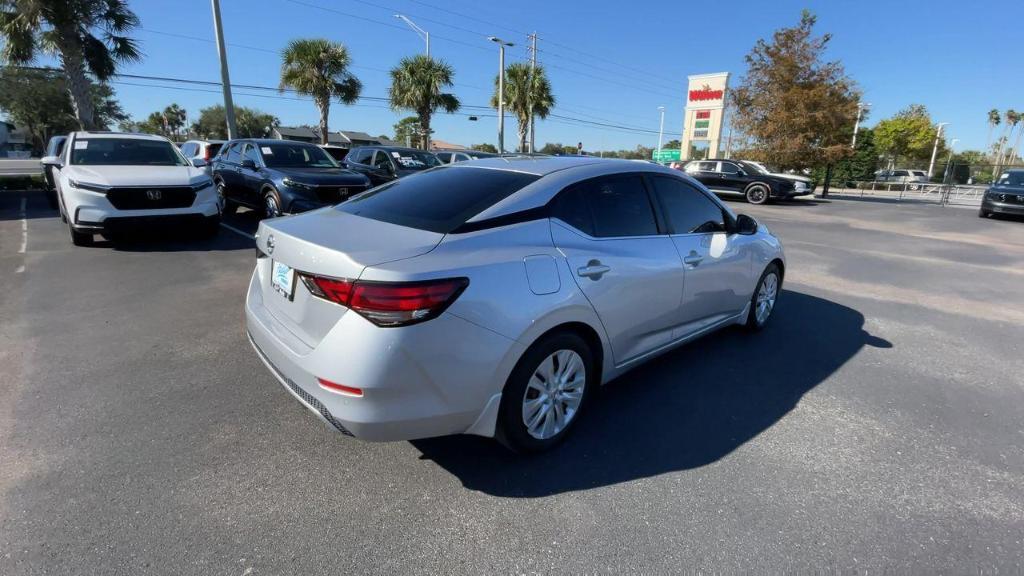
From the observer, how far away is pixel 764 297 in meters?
4.80

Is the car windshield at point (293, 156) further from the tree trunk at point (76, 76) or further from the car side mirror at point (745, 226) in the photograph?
the tree trunk at point (76, 76)

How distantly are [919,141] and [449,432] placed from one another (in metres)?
63.9

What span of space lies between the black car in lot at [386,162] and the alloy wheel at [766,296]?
861cm

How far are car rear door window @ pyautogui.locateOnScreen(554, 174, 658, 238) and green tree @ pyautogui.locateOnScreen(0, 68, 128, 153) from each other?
53.9 meters

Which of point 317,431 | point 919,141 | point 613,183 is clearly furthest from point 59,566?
point 919,141

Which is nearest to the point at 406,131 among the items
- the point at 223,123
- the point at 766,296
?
the point at 223,123

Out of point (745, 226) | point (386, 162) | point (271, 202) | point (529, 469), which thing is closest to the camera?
point (529, 469)

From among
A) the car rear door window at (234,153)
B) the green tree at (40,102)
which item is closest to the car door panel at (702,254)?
the car rear door window at (234,153)

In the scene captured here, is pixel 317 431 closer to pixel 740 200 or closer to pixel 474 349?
pixel 474 349

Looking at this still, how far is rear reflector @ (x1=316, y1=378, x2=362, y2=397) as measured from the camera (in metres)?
2.12

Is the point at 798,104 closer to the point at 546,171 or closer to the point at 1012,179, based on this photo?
the point at 1012,179

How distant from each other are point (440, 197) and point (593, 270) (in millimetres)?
995

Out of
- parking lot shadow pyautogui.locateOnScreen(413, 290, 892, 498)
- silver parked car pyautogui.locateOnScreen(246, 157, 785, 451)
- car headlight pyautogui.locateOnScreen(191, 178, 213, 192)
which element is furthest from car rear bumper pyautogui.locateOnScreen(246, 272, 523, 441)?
car headlight pyautogui.locateOnScreen(191, 178, 213, 192)

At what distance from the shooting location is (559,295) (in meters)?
2.54
